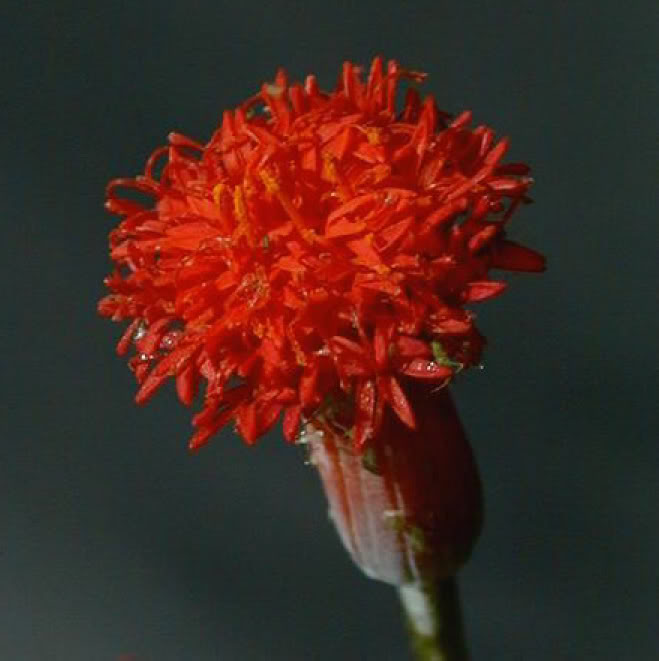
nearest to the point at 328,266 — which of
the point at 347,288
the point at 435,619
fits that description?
the point at 347,288

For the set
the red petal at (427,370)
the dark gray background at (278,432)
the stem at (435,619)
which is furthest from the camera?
the dark gray background at (278,432)

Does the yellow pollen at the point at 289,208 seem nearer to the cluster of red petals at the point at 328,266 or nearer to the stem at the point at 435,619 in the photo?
the cluster of red petals at the point at 328,266

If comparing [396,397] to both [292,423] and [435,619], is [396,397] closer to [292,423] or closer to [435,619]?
[292,423]

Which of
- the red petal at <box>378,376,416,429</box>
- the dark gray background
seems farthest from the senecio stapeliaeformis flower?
the dark gray background

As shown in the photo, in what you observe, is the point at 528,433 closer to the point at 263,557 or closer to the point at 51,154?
the point at 263,557

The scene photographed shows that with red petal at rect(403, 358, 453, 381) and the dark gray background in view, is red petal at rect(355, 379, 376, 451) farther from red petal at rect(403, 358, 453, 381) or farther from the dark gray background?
the dark gray background

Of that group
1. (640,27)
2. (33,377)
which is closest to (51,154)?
(33,377)

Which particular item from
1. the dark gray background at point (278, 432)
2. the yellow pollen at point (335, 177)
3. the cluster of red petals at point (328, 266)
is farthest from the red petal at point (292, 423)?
the dark gray background at point (278, 432)
